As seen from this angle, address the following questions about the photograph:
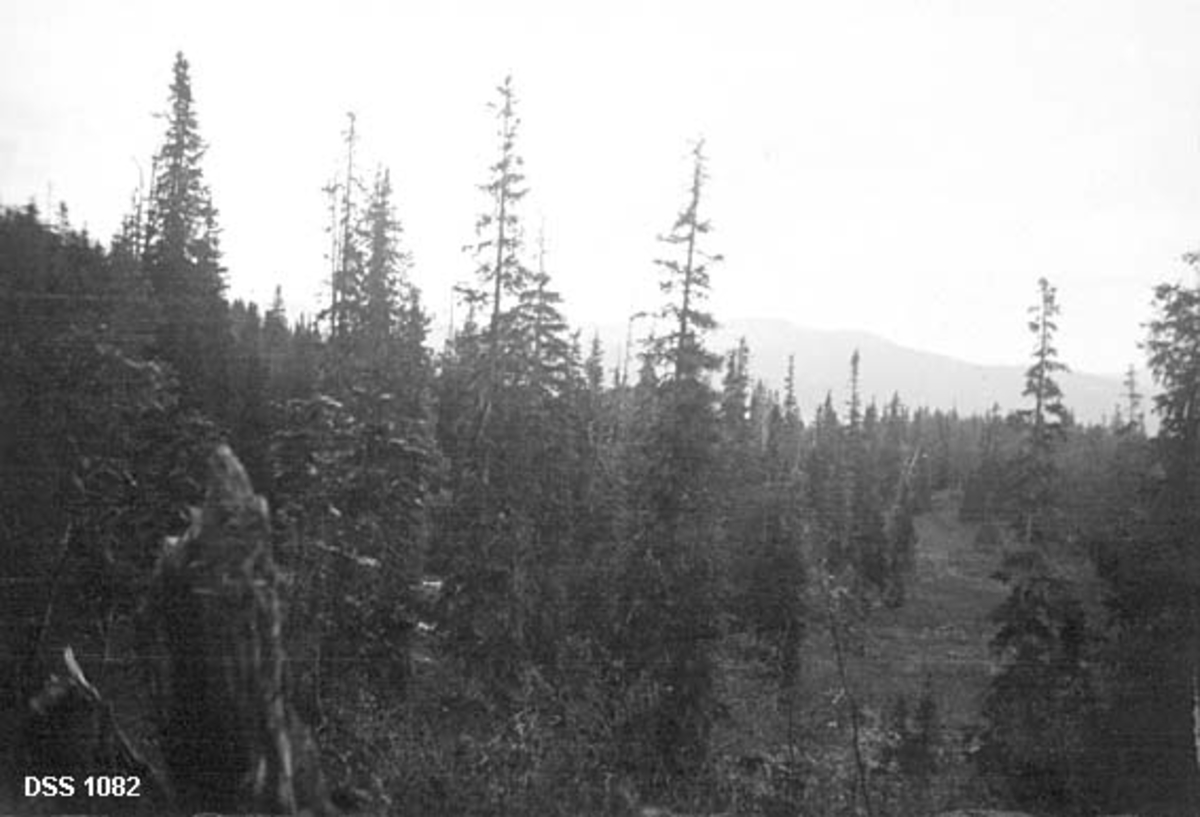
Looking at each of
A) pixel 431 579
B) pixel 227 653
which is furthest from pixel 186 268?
pixel 227 653

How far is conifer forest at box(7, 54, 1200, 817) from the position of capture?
246 inches

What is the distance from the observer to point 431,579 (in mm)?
22734

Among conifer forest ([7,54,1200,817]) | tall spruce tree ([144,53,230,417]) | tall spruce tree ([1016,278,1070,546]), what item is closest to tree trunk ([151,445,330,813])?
conifer forest ([7,54,1200,817])

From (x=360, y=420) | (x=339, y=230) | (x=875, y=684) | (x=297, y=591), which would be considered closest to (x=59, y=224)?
(x=360, y=420)

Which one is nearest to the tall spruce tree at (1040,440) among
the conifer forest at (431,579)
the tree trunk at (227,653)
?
the conifer forest at (431,579)

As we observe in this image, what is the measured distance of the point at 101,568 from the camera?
11664mm

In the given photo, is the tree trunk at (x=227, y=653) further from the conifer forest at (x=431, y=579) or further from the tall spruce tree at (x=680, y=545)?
the tall spruce tree at (x=680, y=545)

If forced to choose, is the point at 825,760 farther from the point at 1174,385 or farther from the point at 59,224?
the point at 59,224

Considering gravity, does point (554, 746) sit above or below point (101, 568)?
below

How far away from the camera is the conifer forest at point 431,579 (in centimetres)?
625

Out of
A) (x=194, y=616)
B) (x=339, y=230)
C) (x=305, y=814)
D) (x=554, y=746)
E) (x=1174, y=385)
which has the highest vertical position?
(x=339, y=230)

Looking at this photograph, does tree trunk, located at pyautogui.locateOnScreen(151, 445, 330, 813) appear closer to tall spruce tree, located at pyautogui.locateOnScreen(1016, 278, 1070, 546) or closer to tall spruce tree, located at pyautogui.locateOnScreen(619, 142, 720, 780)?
tall spruce tree, located at pyautogui.locateOnScreen(619, 142, 720, 780)

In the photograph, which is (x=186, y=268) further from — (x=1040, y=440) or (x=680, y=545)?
(x=1040, y=440)

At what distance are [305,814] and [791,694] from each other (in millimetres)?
17693
